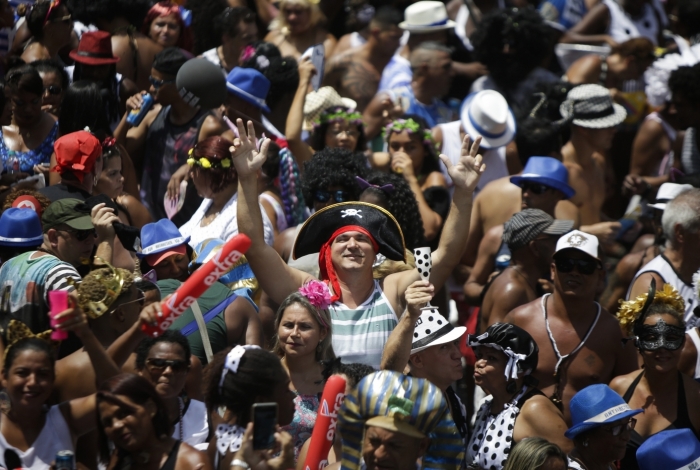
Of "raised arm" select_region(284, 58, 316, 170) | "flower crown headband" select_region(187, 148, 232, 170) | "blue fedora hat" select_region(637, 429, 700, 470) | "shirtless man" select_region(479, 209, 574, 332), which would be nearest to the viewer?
"blue fedora hat" select_region(637, 429, 700, 470)

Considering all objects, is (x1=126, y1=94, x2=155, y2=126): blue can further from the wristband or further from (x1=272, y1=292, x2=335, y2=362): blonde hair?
the wristband

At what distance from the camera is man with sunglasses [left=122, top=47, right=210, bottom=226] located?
24.1ft

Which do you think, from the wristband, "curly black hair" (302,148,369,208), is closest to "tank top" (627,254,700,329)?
"curly black hair" (302,148,369,208)

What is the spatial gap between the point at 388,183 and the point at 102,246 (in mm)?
1870

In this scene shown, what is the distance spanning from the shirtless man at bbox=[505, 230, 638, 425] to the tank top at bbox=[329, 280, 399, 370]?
1106mm

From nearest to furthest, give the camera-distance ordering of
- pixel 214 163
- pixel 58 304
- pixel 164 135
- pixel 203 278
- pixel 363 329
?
pixel 203 278 → pixel 58 304 → pixel 363 329 → pixel 214 163 → pixel 164 135

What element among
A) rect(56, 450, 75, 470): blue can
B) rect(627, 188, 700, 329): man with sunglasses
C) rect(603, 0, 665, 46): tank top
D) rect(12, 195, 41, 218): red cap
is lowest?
rect(603, 0, 665, 46): tank top

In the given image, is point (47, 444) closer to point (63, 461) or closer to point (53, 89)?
point (63, 461)

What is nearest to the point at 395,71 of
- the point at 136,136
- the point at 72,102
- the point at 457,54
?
the point at 457,54

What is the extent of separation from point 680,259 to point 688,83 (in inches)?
119

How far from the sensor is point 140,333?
4.52 meters

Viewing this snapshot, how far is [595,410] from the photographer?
5.18 meters

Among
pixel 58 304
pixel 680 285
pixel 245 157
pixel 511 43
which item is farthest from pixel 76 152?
pixel 511 43

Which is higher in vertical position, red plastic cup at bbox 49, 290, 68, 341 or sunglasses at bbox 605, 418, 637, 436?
red plastic cup at bbox 49, 290, 68, 341
